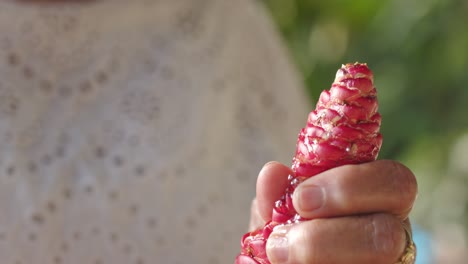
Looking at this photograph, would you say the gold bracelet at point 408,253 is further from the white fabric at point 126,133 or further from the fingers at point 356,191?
the white fabric at point 126,133

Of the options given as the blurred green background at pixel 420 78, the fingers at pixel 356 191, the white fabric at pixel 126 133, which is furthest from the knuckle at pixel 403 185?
the blurred green background at pixel 420 78

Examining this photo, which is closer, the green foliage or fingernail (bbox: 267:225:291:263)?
fingernail (bbox: 267:225:291:263)

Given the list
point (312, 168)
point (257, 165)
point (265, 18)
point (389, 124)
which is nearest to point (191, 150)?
point (257, 165)

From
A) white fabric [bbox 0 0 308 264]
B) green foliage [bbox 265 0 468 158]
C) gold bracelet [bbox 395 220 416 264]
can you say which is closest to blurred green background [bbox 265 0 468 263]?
green foliage [bbox 265 0 468 158]

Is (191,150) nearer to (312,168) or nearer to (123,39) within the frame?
(123,39)

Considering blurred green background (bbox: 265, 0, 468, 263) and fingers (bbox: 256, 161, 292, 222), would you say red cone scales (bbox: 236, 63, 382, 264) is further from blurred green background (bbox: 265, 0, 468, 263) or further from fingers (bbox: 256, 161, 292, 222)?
blurred green background (bbox: 265, 0, 468, 263)

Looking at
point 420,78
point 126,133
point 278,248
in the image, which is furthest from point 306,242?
point 420,78

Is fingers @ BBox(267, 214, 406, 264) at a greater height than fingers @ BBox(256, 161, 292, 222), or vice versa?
fingers @ BBox(256, 161, 292, 222)
